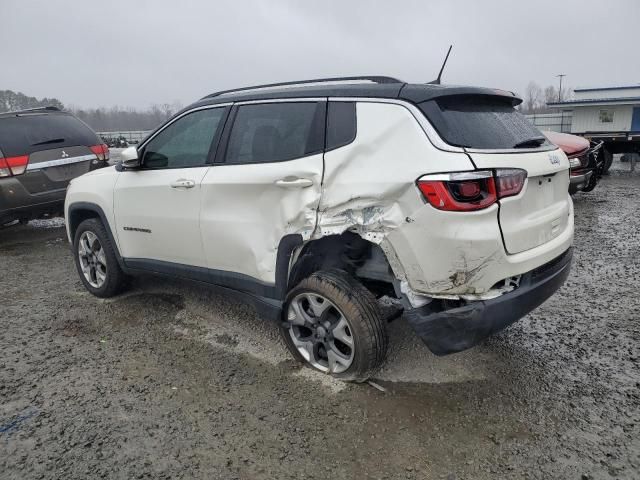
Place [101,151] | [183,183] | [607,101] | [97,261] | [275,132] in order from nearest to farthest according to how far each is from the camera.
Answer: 1. [275,132]
2. [183,183]
3. [97,261]
4. [101,151]
5. [607,101]

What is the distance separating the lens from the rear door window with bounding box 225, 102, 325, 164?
9.92ft

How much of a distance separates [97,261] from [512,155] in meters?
3.82

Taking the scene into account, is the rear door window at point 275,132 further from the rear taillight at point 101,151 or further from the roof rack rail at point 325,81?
the rear taillight at point 101,151

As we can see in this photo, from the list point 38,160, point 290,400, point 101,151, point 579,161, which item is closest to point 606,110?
point 579,161

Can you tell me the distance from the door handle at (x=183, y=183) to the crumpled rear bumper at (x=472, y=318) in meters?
1.81

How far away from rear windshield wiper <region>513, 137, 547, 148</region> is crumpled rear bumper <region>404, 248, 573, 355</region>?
723 mm

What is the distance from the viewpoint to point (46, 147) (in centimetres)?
656

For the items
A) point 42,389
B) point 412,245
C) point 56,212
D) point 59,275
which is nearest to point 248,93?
point 412,245

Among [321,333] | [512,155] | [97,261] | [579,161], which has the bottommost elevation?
[321,333]

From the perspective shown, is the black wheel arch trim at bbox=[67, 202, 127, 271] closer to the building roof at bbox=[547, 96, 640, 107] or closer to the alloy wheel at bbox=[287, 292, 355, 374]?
the alloy wheel at bbox=[287, 292, 355, 374]

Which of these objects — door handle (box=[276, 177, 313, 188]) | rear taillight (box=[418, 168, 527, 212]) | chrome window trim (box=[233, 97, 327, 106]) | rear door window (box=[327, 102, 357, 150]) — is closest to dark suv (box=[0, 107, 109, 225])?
chrome window trim (box=[233, 97, 327, 106])

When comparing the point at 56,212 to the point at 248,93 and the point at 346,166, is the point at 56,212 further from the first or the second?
the point at 346,166

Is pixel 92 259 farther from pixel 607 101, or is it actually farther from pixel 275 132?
pixel 607 101

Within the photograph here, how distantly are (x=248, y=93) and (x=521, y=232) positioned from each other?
2.15m
